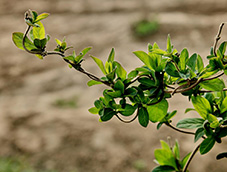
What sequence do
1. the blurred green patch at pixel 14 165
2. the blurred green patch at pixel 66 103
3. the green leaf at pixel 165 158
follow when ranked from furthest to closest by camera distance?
the blurred green patch at pixel 66 103
the blurred green patch at pixel 14 165
the green leaf at pixel 165 158

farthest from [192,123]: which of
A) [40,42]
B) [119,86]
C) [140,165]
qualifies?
[140,165]

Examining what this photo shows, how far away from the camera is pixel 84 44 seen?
352 cm

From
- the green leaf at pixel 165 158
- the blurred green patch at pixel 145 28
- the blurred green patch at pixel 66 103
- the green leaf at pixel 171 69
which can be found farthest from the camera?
the blurred green patch at pixel 145 28

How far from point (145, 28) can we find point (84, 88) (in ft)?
3.84

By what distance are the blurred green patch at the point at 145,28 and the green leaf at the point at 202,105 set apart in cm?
298

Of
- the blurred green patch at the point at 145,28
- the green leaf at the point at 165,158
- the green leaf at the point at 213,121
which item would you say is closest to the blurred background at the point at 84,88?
the blurred green patch at the point at 145,28

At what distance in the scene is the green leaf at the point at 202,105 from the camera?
1.68 ft

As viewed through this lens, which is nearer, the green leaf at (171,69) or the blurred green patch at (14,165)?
the green leaf at (171,69)

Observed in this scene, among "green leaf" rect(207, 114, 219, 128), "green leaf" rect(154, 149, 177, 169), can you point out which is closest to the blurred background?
"green leaf" rect(154, 149, 177, 169)

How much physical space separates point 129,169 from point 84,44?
1.94 metres

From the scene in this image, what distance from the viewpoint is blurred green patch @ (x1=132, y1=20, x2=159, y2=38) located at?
3443 mm

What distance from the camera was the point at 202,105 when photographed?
1.68 feet

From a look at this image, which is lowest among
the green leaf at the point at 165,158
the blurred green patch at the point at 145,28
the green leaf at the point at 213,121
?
the green leaf at the point at 165,158

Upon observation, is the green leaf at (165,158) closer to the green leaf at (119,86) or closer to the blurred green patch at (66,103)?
the green leaf at (119,86)
